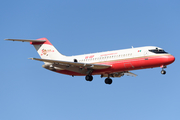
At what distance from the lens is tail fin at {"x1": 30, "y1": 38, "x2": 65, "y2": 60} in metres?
46.2

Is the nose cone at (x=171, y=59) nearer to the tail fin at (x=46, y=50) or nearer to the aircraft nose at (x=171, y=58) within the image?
the aircraft nose at (x=171, y=58)

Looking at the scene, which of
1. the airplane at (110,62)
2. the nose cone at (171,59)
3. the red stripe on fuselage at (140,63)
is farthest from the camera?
the airplane at (110,62)

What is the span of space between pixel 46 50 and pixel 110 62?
11872mm

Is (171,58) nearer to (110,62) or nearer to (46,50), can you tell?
(110,62)

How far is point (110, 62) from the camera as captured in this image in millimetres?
39375

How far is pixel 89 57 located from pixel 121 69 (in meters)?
5.37

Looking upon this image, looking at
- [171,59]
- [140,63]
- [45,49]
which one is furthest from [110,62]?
[45,49]

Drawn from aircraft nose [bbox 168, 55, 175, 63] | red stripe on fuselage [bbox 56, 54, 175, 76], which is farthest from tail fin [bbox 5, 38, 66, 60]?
aircraft nose [bbox 168, 55, 175, 63]

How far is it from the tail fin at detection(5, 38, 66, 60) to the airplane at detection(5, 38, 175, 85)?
0.54ft

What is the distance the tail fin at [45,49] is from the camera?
46250mm

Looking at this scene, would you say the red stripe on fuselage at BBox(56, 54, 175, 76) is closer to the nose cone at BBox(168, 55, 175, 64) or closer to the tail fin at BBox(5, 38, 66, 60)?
the nose cone at BBox(168, 55, 175, 64)

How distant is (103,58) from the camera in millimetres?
40375

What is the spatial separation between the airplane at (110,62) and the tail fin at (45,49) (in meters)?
0.16

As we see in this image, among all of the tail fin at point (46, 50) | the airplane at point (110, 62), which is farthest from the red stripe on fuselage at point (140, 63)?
the tail fin at point (46, 50)
